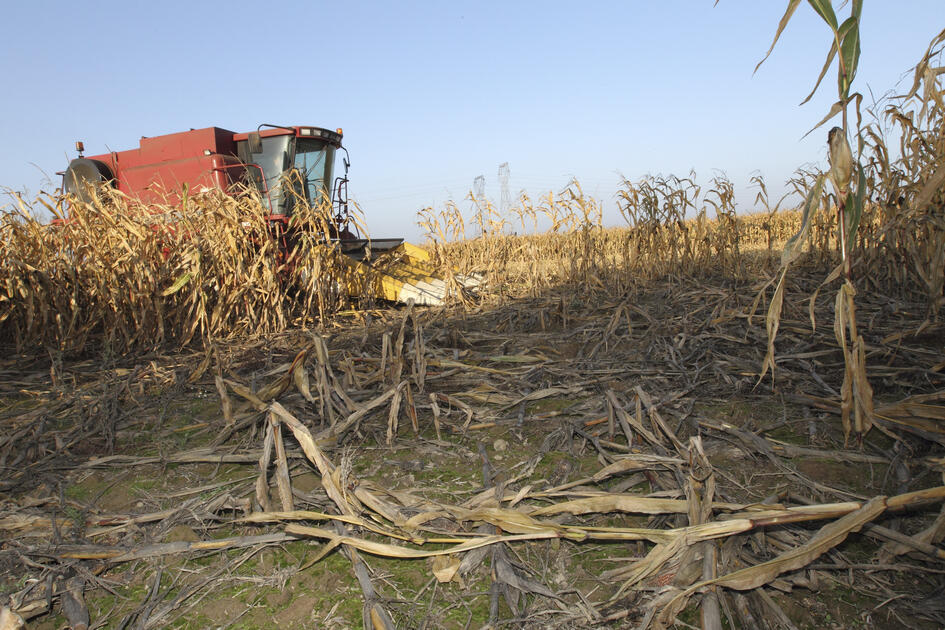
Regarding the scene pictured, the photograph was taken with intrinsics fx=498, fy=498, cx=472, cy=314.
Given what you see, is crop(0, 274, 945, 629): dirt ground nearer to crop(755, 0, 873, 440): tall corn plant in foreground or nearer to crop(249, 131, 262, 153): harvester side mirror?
crop(755, 0, 873, 440): tall corn plant in foreground

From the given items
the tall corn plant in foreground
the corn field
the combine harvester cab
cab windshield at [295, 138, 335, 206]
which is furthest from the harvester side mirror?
the tall corn plant in foreground

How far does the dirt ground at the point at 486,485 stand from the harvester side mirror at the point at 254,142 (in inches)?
176

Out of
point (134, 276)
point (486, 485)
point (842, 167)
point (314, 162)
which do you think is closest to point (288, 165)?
point (314, 162)

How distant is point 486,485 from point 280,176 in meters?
5.42

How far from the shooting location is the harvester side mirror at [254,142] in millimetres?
6688

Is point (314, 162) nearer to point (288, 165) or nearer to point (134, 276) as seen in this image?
point (288, 165)

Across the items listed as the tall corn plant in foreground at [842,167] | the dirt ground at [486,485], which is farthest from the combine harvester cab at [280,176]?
the tall corn plant in foreground at [842,167]

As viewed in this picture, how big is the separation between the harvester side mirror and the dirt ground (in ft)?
14.7

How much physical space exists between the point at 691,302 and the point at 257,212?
3.96 meters

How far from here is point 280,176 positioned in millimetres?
6094

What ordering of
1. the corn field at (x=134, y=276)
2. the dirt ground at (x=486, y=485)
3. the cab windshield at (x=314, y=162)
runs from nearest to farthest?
the dirt ground at (x=486, y=485) → the corn field at (x=134, y=276) → the cab windshield at (x=314, y=162)

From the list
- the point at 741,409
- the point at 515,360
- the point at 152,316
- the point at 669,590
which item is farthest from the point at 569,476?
the point at 152,316

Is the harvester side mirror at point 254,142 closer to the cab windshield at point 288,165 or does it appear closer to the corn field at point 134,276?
the cab windshield at point 288,165

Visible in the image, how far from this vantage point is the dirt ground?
1333 mm
